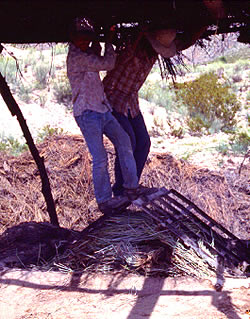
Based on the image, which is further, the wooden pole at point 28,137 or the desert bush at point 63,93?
the desert bush at point 63,93

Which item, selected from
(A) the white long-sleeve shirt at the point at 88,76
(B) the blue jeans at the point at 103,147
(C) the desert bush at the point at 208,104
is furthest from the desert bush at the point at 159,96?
(A) the white long-sleeve shirt at the point at 88,76

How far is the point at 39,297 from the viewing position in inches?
141

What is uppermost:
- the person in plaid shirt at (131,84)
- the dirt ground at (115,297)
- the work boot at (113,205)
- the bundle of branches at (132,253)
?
the person in plaid shirt at (131,84)

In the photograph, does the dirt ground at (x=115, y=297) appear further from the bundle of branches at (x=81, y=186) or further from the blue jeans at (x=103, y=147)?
the bundle of branches at (x=81, y=186)

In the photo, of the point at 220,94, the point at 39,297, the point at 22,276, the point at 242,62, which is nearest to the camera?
the point at 39,297

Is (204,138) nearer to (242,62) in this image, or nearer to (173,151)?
(173,151)

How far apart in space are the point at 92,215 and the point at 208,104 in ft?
23.9

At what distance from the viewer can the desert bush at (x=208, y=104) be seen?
1133cm

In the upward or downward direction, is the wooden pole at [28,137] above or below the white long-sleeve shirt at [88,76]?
below

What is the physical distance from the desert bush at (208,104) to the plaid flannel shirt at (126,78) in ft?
22.1

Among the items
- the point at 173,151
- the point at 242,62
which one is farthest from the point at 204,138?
the point at 242,62

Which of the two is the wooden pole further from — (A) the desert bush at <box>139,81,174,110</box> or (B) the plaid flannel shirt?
(A) the desert bush at <box>139,81,174,110</box>

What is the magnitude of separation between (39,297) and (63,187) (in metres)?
2.78

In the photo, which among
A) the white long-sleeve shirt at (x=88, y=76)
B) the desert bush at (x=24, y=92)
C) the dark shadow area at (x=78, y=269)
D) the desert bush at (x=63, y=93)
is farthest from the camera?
the desert bush at (x=63, y=93)
